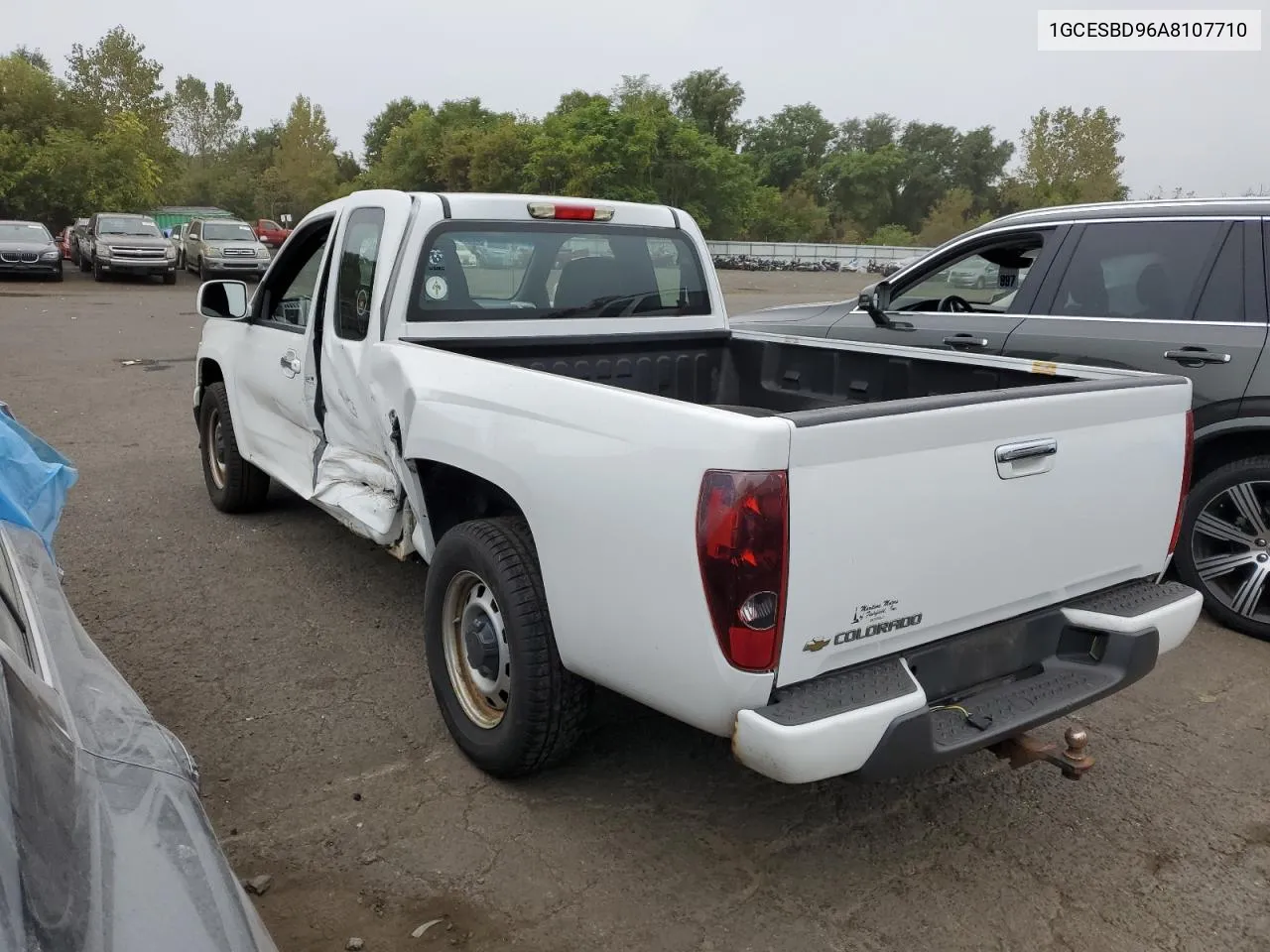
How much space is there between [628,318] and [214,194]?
279 feet

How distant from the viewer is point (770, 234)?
213 feet

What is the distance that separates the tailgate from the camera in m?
2.39

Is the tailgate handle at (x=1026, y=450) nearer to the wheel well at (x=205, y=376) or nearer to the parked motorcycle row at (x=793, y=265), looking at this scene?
the wheel well at (x=205, y=376)

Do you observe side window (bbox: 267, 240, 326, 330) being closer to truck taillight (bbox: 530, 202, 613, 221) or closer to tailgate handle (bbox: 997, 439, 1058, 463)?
truck taillight (bbox: 530, 202, 613, 221)

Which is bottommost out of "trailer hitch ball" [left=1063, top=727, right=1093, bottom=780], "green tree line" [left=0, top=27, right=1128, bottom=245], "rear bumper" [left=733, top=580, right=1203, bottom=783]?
"trailer hitch ball" [left=1063, top=727, right=1093, bottom=780]

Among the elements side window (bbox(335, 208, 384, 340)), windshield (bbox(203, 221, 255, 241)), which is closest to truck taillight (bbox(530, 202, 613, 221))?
side window (bbox(335, 208, 384, 340))

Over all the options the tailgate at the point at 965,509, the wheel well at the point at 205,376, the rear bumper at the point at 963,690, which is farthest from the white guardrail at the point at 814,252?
the rear bumper at the point at 963,690

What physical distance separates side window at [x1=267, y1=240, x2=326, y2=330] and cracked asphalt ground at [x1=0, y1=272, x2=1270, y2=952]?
52.6 inches

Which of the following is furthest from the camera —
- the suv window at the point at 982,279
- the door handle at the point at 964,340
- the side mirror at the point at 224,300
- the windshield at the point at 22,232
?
the windshield at the point at 22,232

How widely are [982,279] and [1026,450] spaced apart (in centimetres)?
386

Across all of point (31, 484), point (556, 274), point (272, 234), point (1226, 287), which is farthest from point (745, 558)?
point (272, 234)

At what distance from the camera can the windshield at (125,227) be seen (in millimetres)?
24630

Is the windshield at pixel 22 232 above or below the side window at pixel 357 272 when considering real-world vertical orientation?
above

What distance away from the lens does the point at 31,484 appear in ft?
8.88
